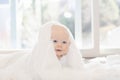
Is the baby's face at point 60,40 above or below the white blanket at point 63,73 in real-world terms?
above

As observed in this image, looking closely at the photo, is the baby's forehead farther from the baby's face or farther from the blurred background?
the blurred background

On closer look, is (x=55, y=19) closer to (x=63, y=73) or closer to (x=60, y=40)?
(x=60, y=40)

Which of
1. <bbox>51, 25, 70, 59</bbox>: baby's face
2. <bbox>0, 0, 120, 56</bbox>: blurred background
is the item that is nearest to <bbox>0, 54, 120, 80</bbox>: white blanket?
<bbox>51, 25, 70, 59</bbox>: baby's face

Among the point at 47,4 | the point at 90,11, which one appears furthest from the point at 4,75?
the point at 90,11

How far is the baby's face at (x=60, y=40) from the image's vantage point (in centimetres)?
118

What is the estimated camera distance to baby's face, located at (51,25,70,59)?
1182 mm

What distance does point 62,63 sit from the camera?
3.95 ft

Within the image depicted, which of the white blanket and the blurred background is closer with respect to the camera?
the white blanket

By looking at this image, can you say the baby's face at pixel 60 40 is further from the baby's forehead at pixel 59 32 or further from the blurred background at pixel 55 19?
the blurred background at pixel 55 19

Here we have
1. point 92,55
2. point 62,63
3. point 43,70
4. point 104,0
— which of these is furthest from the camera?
point 104,0

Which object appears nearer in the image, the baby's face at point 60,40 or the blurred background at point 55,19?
the baby's face at point 60,40

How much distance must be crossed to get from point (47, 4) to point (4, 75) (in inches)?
29.0

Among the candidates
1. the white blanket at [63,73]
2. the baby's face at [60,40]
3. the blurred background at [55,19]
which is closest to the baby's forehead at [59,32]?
the baby's face at [60,40]

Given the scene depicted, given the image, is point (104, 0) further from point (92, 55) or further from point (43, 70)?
point (43, 70)
